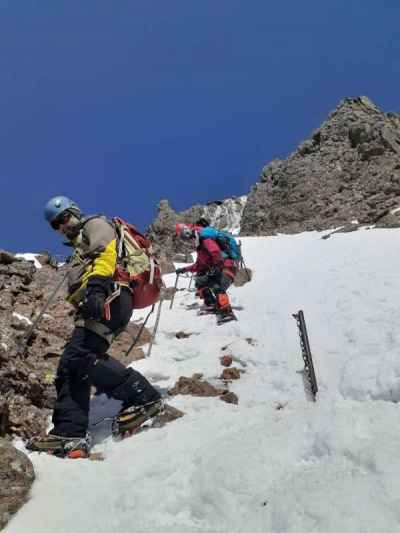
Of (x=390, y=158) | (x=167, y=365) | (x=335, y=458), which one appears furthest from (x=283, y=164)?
(x=335, y=458)

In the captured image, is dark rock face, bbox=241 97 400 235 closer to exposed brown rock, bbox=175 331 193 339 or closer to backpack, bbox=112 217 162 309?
exposed brown rock, bbox=175 331 193 339

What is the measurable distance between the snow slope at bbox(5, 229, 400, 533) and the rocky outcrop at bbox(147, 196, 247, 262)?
13.5 meters

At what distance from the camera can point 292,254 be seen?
20859 mm

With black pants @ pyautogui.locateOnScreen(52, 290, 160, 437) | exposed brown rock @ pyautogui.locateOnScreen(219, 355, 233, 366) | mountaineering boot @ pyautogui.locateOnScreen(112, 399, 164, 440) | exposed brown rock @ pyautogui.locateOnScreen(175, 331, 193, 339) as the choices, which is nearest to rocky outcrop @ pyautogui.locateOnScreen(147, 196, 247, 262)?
exposed brown rock @ pyautogui.locateOnScreen(175, 331, 193, 339)

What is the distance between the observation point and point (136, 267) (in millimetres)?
6406

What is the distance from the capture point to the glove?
5551 mm

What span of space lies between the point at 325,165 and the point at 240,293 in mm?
40842

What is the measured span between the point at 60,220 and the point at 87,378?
228cm

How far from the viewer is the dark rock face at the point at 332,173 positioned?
4556 centimetres

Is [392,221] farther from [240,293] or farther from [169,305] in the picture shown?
[169,305]

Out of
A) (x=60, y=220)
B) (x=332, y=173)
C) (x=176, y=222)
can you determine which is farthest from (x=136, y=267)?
(x=332, y=173)

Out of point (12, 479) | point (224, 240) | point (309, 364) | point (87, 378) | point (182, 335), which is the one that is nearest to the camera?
point (12, 479)

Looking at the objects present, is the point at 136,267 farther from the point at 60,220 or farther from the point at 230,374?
the point at 230,374

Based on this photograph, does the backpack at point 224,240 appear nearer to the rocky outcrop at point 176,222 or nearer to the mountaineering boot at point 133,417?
the rocky outcrop at point 176,222
